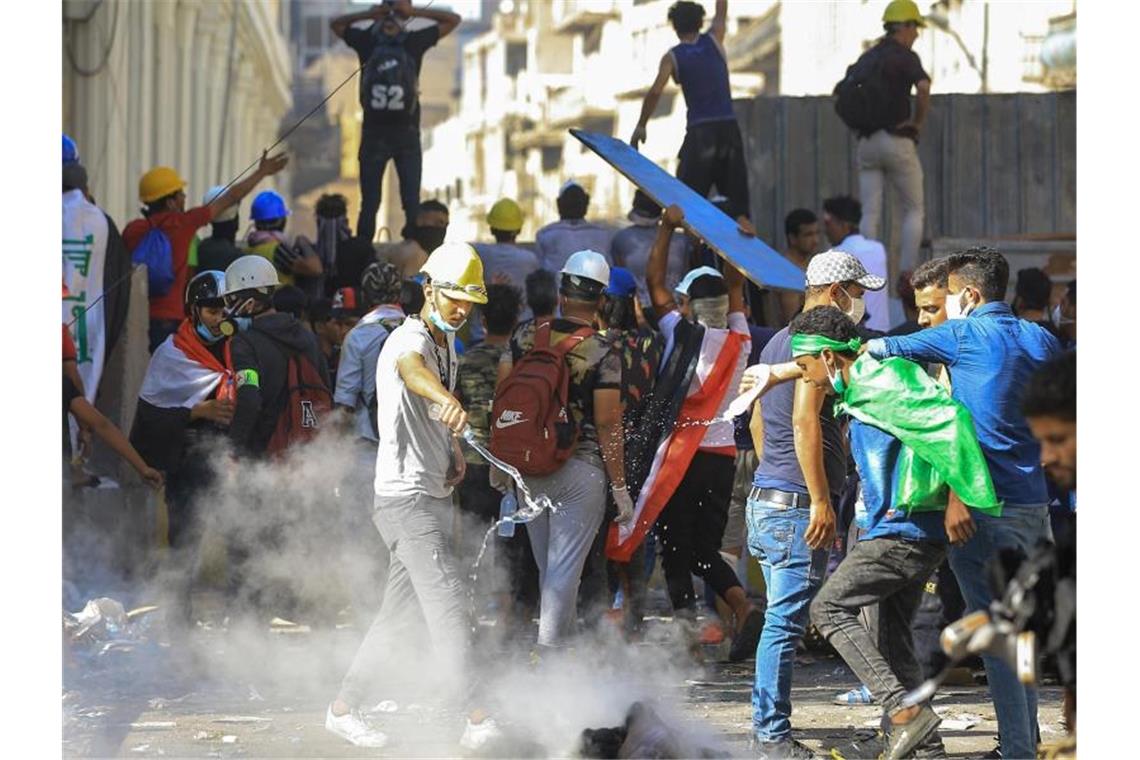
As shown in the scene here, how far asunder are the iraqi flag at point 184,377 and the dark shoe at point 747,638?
260 centimetres

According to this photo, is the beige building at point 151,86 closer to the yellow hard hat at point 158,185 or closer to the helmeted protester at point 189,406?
the yellow hard hat at point 158,185

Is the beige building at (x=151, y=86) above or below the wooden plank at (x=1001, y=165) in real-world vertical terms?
above

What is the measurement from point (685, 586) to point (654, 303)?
145cm

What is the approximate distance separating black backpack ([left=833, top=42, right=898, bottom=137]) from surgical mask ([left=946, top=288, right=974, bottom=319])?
619 cm

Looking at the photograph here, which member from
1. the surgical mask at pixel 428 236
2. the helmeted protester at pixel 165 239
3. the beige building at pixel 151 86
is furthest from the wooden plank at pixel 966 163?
the beige building at pixel 151 86

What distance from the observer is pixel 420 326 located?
7691 millimetres

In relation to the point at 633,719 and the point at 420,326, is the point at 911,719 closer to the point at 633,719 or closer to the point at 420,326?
the point at 633,719

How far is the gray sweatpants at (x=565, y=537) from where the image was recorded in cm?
835

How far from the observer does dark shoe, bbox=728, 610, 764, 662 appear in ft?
31.8

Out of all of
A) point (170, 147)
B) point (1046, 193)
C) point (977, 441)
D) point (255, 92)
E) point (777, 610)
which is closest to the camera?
point (977, 441)

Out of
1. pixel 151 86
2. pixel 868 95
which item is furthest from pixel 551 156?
pixel 868 95

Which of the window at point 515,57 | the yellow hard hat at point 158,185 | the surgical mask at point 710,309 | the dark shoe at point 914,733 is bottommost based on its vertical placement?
the dark shoe at point 914,733

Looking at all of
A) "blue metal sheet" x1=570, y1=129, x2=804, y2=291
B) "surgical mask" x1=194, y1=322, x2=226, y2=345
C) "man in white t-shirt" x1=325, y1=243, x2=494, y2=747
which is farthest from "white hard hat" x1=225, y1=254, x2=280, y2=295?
"man in white t-shirt" x1=325, y1=243, x2=494, y2=747

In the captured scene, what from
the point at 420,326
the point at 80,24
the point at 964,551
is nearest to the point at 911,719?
the point at 964,551
